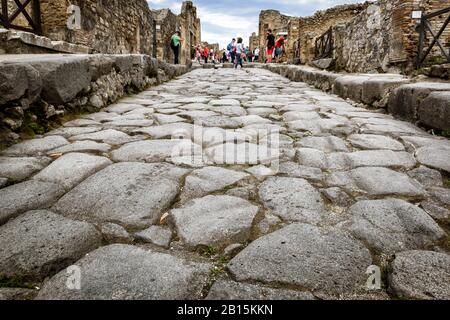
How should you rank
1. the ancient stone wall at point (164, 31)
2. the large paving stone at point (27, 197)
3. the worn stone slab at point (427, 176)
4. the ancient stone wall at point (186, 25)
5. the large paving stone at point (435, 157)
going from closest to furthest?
the large paving stone at point (27, 197), the worn stone slab at point (427, 176), the large paving stone at point (435, 157), the ancient stone wall at point (164, 31), the ancient stone wall at point (186, 25)

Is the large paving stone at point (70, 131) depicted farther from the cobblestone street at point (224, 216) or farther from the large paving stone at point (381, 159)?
the large paving stone at point (381, 159)

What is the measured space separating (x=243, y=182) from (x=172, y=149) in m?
0.67

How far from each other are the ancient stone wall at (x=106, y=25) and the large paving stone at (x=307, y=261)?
6.29 m

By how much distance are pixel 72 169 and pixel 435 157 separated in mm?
2123

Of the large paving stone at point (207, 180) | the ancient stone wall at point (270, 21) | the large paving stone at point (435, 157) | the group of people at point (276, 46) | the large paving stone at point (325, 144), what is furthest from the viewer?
the ancient stone wall at point (270, 21)

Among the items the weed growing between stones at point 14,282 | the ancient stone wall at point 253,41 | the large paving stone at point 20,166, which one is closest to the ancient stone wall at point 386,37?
the large paving stone at point 20,166

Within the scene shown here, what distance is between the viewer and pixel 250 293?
0.88m

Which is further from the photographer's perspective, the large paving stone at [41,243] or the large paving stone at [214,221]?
the large paving stone at [214,221]

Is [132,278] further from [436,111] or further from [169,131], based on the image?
[436,111]

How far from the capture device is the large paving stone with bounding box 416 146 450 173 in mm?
1802

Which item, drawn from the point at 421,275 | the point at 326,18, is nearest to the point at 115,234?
the point at 421,275

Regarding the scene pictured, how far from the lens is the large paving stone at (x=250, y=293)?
87 cm

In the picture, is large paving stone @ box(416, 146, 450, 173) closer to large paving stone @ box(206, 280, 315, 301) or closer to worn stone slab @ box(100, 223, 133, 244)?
large paving stone @ box(206, 280, 315, 301)
